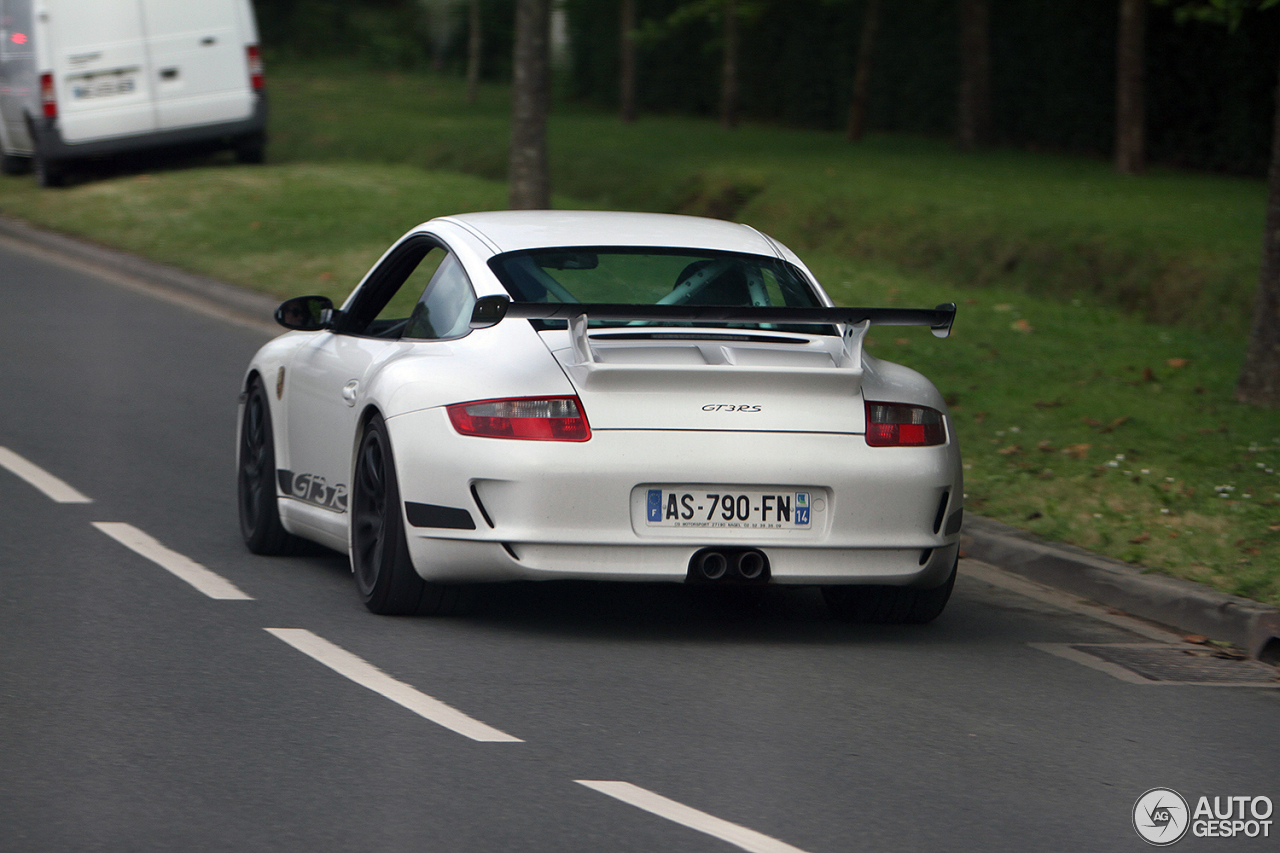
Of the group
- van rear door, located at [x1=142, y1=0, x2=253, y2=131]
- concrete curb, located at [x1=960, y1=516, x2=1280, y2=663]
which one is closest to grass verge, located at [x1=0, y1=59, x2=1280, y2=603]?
concrete curb, located at [x1=960, y1=516, x2=1280, y2=663]

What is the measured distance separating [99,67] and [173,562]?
50.7ft

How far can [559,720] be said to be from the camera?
18.1 feet

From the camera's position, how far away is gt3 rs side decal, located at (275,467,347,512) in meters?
7.23

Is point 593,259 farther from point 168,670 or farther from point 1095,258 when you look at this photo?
point 1095,258

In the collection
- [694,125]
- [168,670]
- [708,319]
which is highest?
[708,319]

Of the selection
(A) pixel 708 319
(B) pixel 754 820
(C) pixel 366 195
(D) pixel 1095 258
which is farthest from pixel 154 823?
(C) pixel 366 195

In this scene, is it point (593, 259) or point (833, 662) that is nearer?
point (833, 662)

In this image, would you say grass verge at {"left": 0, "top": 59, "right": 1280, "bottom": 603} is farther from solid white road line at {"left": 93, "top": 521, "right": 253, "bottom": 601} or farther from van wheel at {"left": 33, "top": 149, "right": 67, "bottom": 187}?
solid white road line at {"left": 93, "top": 521, "right": 253, "bottom": 601}

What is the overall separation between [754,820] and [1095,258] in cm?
1356

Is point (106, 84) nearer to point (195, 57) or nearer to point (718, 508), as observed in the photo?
point (195, 57)

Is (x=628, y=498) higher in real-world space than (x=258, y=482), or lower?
higher

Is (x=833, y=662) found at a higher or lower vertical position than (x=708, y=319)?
lower

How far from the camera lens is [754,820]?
4.70 meters

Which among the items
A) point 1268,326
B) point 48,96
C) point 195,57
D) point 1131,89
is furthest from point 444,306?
point 1131,89
